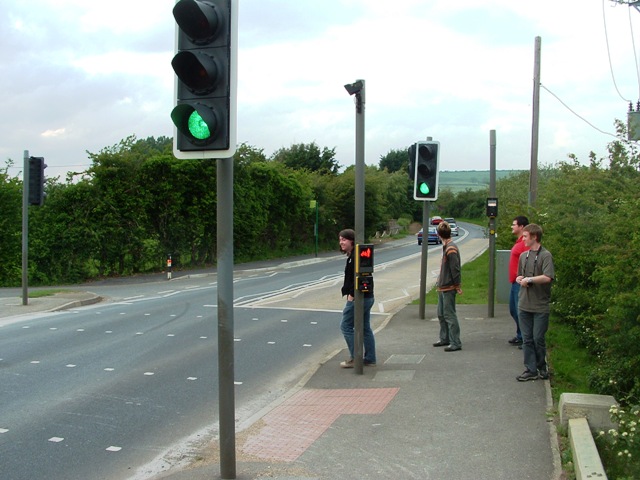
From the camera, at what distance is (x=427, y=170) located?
11.3 metres

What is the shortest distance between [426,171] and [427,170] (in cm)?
2

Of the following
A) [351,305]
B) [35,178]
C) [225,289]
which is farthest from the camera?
[35,178]

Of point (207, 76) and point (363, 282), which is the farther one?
point (363, 282)

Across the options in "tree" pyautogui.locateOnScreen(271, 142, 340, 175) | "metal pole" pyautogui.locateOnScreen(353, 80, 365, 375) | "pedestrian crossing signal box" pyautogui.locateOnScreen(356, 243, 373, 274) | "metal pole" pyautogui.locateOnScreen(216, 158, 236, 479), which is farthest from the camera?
"tree" pyautogui.locateOnScreen(271, 142, 340, 175)

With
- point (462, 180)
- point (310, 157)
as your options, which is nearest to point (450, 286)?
point (310, 157)

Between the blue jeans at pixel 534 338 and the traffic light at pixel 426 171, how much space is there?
12.6 feet

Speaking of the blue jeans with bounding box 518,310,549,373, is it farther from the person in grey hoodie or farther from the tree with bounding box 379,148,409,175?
the tree with bounding box 379,148,409,175

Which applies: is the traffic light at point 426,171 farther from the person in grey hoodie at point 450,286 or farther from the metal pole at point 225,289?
the metal pole at point 225,289

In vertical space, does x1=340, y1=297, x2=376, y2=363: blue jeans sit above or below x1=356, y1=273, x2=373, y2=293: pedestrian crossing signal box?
below

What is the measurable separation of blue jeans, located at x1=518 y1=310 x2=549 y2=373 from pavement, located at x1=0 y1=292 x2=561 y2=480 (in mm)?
263

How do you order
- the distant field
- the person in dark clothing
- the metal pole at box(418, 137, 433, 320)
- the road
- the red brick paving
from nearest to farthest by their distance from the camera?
1. the red brick paving
2. the road
3. the person in dark clothing
4. the metal pole at box(418, 137, 433, 320)
5. the distant field

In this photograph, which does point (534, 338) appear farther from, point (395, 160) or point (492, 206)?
point (395, 160)

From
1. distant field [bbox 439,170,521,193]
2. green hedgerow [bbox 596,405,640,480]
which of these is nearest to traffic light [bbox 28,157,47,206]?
green hedgerow [bbox 596,405,640,480]

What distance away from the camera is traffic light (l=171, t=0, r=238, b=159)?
4.62 m
